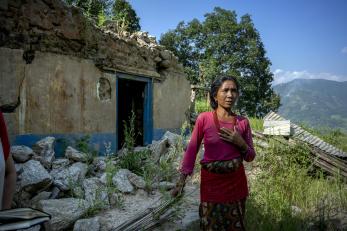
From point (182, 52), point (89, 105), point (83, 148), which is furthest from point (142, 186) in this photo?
point (182, 52)

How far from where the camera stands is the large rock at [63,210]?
414 centimetres

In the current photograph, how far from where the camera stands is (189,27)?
28047 millimetres

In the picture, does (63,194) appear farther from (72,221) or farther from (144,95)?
(144,95)

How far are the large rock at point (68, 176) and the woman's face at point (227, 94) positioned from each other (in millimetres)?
3026

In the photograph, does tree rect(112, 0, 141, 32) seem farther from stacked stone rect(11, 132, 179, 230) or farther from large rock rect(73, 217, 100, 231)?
large rock rect(73, 217, 100, 231)

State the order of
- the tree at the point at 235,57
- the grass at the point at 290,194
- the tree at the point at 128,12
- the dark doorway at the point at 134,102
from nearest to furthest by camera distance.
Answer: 1. the grass at the point at 290,194
2. the dark doorway at the point at 134,102
3. the tree at the point at 128,12
4. the tree at the point at 235,57

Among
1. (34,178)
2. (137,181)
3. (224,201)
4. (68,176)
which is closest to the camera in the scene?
(224,201)

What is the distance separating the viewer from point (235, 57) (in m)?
25.8

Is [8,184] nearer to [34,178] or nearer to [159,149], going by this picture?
[34,178]

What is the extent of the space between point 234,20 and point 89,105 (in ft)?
73.3

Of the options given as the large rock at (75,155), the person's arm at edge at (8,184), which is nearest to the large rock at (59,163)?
the large rock at (75,155)

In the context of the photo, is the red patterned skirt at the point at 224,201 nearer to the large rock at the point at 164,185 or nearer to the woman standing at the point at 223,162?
the woman standing at the point at 223,162

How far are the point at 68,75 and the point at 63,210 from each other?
3063 millimetres

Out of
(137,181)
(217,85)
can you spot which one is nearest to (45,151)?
(137,181)
